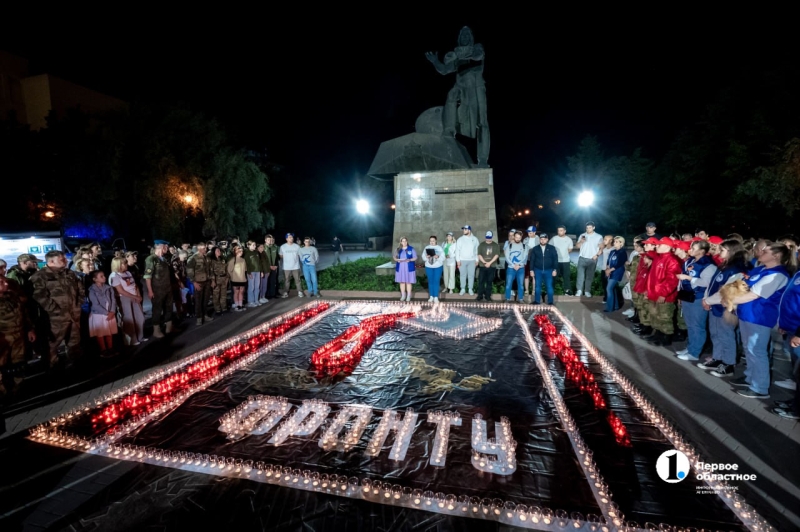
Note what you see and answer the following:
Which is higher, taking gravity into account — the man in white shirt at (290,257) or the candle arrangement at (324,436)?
the man in white shirt at (290,257)

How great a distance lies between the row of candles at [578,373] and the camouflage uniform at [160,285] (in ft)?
26.0

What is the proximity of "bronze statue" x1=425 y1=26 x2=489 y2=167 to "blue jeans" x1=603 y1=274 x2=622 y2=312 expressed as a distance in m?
6.57

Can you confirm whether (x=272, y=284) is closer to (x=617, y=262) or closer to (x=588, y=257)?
(x=588, y=257)

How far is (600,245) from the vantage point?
10.4 metres

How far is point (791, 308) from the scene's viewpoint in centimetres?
435

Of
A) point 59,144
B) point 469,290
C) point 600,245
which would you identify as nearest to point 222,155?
point 59,144

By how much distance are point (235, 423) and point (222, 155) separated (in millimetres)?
24408

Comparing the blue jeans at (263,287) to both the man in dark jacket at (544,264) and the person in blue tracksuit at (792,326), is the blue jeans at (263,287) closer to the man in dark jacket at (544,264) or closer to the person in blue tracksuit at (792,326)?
the man in dark jacket at (544,264)

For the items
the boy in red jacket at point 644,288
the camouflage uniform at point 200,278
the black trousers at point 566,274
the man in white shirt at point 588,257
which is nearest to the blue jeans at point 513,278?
the black trousers at point 566,274

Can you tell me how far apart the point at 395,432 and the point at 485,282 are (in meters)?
7.24

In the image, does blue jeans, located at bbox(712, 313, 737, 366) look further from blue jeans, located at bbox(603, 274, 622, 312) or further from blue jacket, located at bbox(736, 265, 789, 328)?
blue jeans, located at bbox(603, 274, 622, 312)

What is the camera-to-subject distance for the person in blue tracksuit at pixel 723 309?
5.46m

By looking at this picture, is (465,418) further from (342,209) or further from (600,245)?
(342,209)

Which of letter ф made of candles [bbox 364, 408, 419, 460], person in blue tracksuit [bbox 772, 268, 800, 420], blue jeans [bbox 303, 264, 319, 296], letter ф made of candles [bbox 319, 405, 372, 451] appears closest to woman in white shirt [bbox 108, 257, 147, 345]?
blue jeans [bbox 303, 264, 319, 296]
